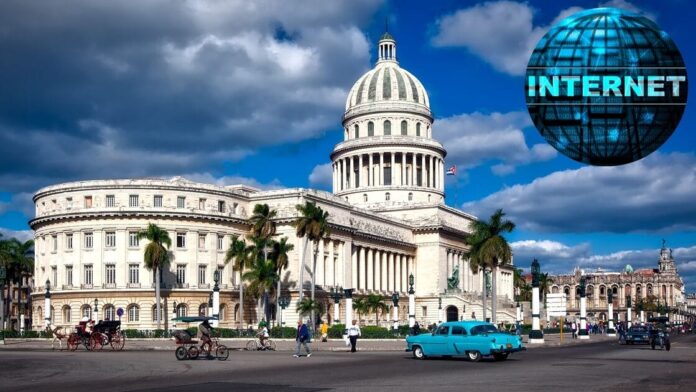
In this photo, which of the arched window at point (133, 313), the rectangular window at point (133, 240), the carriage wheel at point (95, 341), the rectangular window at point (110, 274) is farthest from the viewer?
the rectangular window at point (133, 240)

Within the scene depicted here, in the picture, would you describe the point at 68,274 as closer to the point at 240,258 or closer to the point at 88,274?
the point at 88,274

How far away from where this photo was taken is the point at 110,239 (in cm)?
8981

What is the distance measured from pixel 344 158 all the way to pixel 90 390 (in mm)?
114330

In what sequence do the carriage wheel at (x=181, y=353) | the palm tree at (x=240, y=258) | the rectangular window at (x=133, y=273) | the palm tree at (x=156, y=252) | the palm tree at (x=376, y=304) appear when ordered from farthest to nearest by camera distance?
1. the palm tree at (x=376, y=304)
2. the rectangular window at (x=133, y=273)
3. the palm tree at (x=240, y=258)
4. the palm tree at (x=156, y=252)
5. the carriage wheel at (x=181, y=353)

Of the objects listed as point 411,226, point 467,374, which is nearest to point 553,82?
point 467,374

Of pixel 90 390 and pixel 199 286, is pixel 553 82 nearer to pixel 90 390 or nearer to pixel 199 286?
pixel 90 390

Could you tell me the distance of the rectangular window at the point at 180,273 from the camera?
90.6m

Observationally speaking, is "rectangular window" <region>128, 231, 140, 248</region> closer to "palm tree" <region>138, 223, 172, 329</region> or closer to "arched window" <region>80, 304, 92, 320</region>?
"palm tree" <region>138, 223, 172, 329</region>

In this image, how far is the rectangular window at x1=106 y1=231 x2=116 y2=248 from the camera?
89.7 meters

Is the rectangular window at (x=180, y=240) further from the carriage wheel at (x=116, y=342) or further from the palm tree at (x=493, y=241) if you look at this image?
the carriage wheel at (x=116, y=342)

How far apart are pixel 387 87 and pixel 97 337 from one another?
9138 cm

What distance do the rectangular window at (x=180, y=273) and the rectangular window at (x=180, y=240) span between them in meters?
2.07

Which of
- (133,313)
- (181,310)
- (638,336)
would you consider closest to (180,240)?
(181,310)

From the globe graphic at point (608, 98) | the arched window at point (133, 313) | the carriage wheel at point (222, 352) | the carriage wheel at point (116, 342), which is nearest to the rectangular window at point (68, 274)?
the arched window at point (133, 313)
